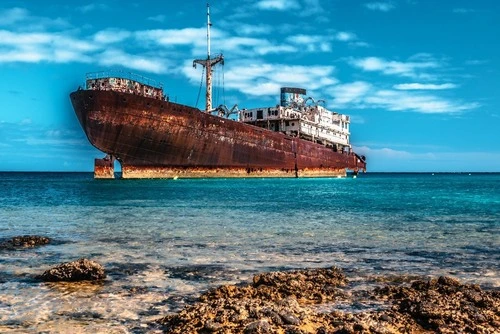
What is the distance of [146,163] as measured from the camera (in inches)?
1545

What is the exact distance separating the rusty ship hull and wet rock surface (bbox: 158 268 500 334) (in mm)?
31951

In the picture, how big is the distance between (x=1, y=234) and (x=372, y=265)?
356 inches

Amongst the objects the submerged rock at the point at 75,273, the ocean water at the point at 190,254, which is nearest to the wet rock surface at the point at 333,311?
the ocean water at the point at 190,254

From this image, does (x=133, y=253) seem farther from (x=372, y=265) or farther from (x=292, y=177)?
(x=292, y=177)

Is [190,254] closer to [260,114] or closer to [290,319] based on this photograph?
[290,319]

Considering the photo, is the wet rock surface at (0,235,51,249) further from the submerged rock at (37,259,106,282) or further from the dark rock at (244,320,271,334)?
the dark rock at (244,320,271,334)

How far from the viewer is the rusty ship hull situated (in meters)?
35.6

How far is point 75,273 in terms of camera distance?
241 inches

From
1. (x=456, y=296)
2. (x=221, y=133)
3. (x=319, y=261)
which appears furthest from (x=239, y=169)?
(x=456, y=296)

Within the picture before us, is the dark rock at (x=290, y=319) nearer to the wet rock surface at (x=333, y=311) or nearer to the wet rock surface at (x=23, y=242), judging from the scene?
the wet rock surface at (x=333, y=311)

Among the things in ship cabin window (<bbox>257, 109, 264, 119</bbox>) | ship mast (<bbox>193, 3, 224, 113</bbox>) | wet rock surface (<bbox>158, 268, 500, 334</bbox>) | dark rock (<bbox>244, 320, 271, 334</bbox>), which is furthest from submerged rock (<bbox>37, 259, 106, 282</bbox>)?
ship cabin window (<bbox>257, 109, 264, 119</bbox>)

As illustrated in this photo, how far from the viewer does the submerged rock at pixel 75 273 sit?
6102mm

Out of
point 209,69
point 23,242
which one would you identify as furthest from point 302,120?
point 23,242

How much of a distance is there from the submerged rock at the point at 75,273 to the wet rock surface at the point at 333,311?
183 cm
